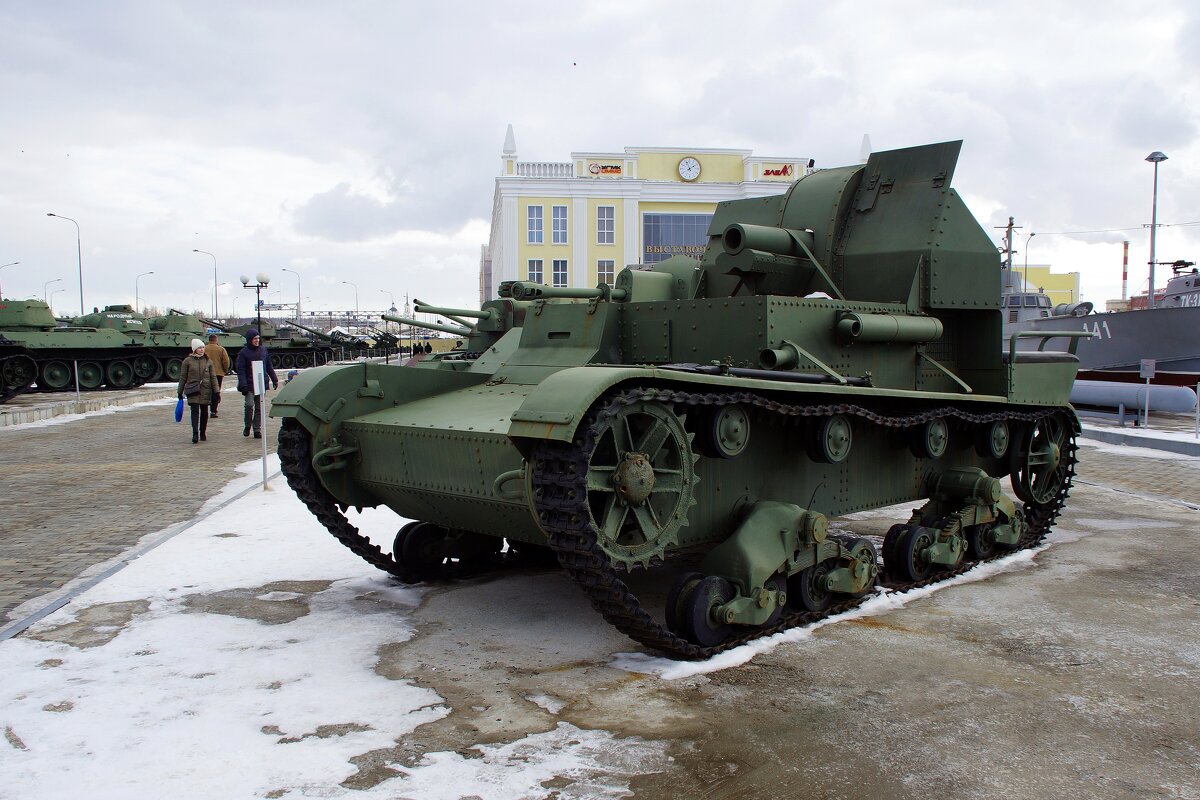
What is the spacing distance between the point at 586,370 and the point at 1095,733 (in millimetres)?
3179

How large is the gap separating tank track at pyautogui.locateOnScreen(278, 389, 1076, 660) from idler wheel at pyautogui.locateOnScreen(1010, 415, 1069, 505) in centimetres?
241

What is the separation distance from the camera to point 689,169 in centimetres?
5009

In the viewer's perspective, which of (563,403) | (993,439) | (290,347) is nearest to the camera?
(563,403)

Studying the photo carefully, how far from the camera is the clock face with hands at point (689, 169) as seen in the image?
164 ft

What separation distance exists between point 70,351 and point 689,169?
30186mm

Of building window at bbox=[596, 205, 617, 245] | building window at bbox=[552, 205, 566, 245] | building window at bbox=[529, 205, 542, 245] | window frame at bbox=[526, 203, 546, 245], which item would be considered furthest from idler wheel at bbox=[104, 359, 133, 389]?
building window at bbox=[596, 205, 617, 245]

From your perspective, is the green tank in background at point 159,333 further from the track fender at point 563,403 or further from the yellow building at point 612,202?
the track fender at point 563,403

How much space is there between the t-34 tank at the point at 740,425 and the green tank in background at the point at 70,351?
2647 centimetres

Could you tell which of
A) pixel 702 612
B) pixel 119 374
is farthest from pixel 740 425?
pixel 119 374

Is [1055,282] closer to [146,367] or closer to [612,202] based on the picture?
[612,202]

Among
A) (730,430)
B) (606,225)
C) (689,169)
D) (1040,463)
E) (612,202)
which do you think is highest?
(689,169)

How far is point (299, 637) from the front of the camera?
6398 millimetres

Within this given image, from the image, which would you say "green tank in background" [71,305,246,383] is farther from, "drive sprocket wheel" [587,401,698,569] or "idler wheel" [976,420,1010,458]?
"drive sprocket wheel" [587,401,698,569]

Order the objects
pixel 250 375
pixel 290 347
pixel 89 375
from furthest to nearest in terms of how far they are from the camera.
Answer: pixel 290 347
pixel 89 375
pixel 250 375
